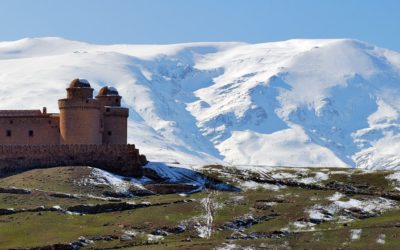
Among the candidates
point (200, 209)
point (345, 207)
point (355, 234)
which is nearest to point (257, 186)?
point (345, 207)

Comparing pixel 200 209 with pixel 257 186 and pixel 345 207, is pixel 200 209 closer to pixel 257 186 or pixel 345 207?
pixel 345 207

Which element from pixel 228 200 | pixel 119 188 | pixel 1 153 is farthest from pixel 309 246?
pixel 1 153

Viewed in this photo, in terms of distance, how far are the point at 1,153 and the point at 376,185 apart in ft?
159

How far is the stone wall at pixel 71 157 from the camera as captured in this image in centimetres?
13862

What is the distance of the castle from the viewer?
456 feet

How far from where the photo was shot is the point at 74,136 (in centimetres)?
14350

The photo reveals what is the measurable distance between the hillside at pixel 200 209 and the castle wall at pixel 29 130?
1421 centimetres

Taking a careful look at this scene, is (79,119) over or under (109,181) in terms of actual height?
over

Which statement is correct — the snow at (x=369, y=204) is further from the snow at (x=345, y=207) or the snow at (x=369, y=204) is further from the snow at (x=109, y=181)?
the snow at (x=109, y=181)

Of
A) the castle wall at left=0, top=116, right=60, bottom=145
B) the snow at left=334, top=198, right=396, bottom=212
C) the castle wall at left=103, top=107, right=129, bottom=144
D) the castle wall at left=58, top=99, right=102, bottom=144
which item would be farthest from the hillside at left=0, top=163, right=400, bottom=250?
the castle wall at left=0, top=116, right=60, bottom=145

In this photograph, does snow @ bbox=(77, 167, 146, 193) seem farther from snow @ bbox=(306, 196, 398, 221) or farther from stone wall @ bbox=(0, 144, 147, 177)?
snow @ bbox=(306, 196, 398, 221)

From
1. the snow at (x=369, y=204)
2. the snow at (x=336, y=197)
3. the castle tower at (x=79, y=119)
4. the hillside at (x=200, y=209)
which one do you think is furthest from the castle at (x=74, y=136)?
the snow at (x=369, y=204)

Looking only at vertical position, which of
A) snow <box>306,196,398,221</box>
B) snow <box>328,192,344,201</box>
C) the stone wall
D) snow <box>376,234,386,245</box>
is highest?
the stone wall

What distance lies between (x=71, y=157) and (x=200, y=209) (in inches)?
1122
